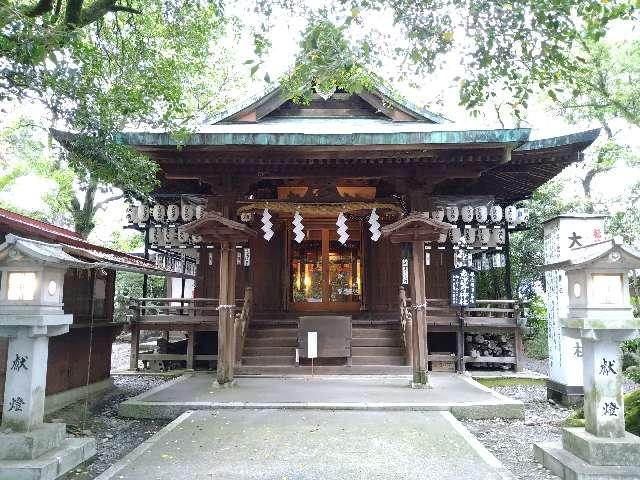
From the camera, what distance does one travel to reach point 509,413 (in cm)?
823

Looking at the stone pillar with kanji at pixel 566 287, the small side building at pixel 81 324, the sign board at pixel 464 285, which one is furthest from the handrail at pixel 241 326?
the stone pillar with kanji at pixel 566 287

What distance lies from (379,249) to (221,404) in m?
7.71

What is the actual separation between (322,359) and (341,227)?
3.37 metres

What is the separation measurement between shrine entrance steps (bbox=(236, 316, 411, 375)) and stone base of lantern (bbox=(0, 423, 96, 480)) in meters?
5.63

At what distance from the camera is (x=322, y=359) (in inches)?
461

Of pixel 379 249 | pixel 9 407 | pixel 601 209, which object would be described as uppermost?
pixel 601 209

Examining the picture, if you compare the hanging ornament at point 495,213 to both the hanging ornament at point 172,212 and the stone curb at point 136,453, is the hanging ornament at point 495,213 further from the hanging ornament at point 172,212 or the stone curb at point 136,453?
the stone curb at point 136,453

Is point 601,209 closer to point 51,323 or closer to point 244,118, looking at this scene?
point 244,118

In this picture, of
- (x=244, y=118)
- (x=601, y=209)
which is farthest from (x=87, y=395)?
(x=601, y=209)

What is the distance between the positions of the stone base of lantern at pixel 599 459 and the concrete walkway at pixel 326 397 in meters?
2.69

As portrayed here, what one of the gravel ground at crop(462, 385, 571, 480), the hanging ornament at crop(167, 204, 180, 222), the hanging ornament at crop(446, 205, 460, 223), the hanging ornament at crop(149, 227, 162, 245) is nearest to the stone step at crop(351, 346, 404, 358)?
the gravel ground at crop(462, 385, 571, 480)

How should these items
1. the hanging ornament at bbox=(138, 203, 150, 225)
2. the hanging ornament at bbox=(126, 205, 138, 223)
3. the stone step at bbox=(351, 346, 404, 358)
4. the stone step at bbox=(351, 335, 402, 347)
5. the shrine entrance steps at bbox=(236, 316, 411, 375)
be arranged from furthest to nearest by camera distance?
the hanging ornament at bbox=(126, 205, 138, 223), the hanging ornament at bbox=(138, 203, 150, 225), the stone step at bbox=(351, 335, 402, 347), the stone step at bbox=(351, 346, 404, 358), the shrine entrance steps at bbox=(236, 316, 411, 375)

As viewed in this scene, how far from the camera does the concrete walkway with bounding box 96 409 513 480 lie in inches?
211

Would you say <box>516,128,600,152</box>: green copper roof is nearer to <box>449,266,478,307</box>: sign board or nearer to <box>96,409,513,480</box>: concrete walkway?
<box>449,266,478,307</box>: sign board
